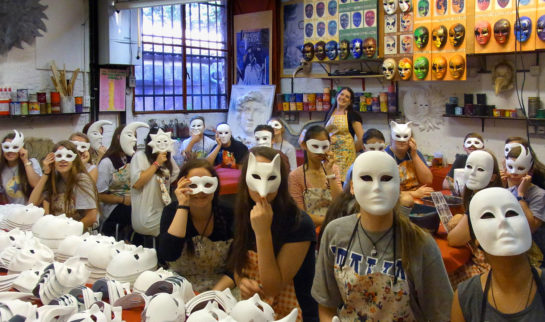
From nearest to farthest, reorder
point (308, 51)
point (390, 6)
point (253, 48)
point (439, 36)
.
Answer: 1. point (439, 36)
2. point (390, 6)
3. point (308, 51)
4. point (253, 48)

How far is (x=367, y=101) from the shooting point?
7691 mm

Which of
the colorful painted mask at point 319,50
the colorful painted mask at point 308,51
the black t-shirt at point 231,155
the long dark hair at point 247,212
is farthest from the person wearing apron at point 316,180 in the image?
the colorful painted mask at point 308,51

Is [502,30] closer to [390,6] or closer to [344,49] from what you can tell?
[390,6]

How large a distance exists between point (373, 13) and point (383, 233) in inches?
229

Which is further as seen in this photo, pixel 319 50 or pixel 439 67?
pixel 319 50

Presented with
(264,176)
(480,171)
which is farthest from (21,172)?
→ (480,171)

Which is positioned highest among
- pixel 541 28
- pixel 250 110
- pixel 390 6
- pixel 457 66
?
pixel 390 6

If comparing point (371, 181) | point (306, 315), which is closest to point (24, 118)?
point (306, 315)

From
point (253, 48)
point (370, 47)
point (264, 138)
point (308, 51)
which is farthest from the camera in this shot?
point (253, 48)

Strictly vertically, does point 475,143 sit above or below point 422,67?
below

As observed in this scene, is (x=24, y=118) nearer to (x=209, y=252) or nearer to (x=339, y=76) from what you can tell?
(x=339, y=76)

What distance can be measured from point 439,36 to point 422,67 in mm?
397

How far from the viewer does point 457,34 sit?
6211mm

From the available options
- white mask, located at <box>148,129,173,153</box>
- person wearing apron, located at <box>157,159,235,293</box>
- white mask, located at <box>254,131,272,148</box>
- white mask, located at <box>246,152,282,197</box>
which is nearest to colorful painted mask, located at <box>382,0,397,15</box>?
white mask, located at <box>254,131,272,148</box>
